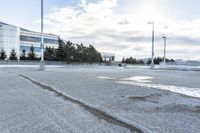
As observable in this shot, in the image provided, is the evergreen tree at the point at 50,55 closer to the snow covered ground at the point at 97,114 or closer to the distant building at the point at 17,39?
the distant building at the point at 17,39

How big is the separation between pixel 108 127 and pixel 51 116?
65.4 inches

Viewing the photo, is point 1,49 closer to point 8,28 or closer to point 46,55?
point 8,28

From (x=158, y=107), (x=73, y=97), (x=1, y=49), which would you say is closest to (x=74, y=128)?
(x=158, y=107)

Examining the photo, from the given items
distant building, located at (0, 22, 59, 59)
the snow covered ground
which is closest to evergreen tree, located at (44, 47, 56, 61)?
distant building, located at (0, 22, 59, 59)

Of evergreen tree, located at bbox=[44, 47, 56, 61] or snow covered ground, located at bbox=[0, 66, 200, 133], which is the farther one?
evergreen tree, located at bbox=[44, 47, 56, 61]

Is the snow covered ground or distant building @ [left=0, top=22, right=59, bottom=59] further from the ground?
distant building @ [left=0, top=22, right=59, bottom=59]

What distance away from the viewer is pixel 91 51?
102 meters

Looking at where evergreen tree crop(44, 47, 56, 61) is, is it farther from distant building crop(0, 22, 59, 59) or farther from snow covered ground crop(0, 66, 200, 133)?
snow covered ground crop(0, 66, 200, 133)

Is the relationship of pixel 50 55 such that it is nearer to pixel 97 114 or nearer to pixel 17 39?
pixel 17 39

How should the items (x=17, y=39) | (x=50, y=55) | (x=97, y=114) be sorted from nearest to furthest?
1. (x=97, y=114)
2. (x=50, y=55)
3. (x=17, y=39)

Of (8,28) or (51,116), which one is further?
(8,28)

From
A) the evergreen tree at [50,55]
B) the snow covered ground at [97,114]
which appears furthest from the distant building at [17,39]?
the snow covered ground at [97,114]

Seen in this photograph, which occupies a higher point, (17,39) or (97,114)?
(17,39)

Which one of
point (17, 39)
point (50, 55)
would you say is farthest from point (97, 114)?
point (17, 39)
